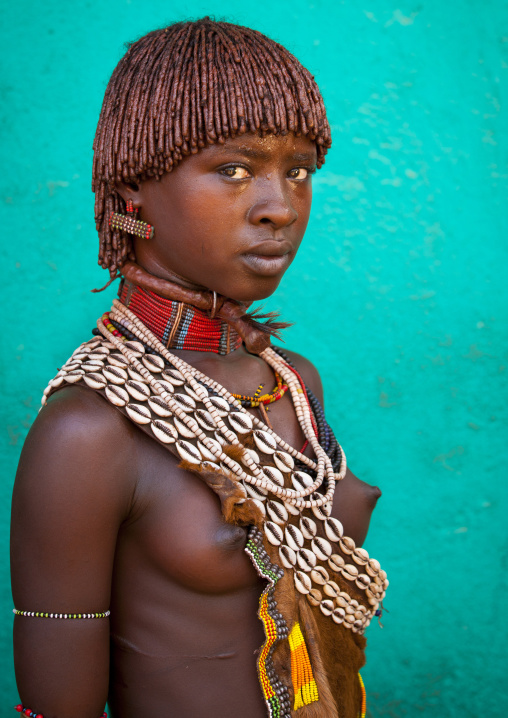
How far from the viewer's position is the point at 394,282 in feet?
8.15

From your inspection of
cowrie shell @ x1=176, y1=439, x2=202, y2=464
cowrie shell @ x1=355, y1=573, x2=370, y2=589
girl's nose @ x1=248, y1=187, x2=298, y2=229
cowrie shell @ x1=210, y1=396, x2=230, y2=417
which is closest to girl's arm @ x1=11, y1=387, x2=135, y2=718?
cowrie shell @ x1=176, y1=439, x2=202, y2=464

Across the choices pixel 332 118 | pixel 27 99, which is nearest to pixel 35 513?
pixel 27 99

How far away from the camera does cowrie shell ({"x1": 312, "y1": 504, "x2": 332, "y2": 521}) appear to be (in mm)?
1530

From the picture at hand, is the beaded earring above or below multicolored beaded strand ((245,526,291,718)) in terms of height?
above

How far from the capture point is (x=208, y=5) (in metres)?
2.27

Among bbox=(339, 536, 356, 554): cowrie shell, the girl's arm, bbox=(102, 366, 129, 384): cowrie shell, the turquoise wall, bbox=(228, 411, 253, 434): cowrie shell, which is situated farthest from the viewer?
the turquoise wall

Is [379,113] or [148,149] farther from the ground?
[379,113]

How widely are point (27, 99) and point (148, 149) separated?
1.05 meters

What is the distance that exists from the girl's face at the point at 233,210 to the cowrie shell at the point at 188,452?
0.29m

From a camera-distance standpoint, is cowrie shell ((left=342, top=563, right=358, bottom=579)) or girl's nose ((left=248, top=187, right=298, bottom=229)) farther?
cowrie shell ((left=342, top=563, right=358, bottom=579))

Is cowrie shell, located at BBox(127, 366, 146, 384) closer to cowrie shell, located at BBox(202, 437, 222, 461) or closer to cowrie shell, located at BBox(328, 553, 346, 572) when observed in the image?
cowrie shell, located at BBox(202, 437, 222, 461)

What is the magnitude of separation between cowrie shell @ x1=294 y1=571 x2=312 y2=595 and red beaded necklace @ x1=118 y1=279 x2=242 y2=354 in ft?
1.56

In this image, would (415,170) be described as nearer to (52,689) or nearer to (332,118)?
(332,118)

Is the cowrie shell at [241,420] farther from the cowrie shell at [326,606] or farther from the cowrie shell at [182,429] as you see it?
the cowrie shell at [326,606]
